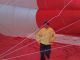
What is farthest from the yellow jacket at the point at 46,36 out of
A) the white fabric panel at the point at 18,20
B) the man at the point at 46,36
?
the white fabric panel at the point at 18,20

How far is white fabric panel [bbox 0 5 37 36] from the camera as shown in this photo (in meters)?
4.57

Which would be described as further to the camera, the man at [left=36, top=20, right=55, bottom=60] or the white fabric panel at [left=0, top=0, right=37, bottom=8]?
the white fabric panel at [left=0, top=0, right=37, bottom=8]

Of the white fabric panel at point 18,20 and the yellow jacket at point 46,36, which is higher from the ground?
the white fabric panel at point 18,20

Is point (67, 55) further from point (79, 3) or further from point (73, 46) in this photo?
point (79, 3)

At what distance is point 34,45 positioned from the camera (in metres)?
4.77

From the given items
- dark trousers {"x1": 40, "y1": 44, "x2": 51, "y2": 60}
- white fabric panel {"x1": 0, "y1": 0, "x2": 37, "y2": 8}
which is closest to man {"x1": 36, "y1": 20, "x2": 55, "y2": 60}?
dark trousers {"x1": 40, "y1": 44, "x2": 51, "y2": 60}

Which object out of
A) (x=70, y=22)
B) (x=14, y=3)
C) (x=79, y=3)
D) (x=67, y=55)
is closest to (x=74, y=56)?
(x=67, y=55)

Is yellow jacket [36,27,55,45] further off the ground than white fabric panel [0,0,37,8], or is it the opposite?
white fabric panel [0,0,37,8]

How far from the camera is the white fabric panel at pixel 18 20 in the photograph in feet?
15.0

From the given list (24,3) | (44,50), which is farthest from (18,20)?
(44,50)

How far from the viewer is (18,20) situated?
4.64 m

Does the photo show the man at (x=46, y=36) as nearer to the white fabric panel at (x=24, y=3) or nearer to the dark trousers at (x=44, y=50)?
the dark trousers at (x=44, y=50)

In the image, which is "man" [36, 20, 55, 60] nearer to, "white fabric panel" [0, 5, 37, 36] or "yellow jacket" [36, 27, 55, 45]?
"yellow jacket" [36, 27, 55, 45]

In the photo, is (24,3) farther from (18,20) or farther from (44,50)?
(44,50)
